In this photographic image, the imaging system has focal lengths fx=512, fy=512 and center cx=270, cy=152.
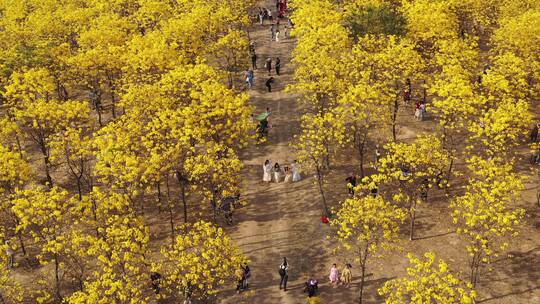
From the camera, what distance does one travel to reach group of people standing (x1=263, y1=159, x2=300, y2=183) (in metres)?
44.4

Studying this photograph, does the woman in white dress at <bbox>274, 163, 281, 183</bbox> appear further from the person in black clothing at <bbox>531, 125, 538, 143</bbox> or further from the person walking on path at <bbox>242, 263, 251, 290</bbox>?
the person in black clothing at <bbox>531, 125, 538, 143</bbox>

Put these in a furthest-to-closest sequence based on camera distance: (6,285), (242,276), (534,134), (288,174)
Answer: (534,134) → (288,174) → (242,276) → (6,285)

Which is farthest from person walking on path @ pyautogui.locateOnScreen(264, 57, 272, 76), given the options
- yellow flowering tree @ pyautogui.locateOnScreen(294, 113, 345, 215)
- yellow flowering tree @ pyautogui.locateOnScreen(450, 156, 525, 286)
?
yellow flowering tree @ pyautogui.locateOnScreen(450, 156, 525, 286)

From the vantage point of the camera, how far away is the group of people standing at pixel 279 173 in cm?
4444

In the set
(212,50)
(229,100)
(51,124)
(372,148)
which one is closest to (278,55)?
(212,50)

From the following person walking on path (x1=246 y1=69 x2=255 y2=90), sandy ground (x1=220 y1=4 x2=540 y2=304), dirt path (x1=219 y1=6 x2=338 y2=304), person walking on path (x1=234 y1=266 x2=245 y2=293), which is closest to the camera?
person walking on path (x1=234 y1=266 x2=245 y2=293)

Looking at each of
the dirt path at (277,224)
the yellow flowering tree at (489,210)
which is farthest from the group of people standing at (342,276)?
the yellow flowering tree at (489,210)

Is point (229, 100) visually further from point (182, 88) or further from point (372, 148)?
point (372, 148)

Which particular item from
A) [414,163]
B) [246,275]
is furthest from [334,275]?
[414,163]

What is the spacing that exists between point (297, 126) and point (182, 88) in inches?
561

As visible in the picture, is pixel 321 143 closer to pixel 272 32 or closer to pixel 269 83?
pixel 269 83

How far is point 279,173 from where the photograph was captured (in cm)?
4484

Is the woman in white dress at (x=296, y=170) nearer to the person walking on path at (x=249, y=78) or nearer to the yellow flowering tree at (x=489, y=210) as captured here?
the yellow flowering tree at (x=489, y=210)

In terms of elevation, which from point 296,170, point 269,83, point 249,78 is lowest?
point 296,170
